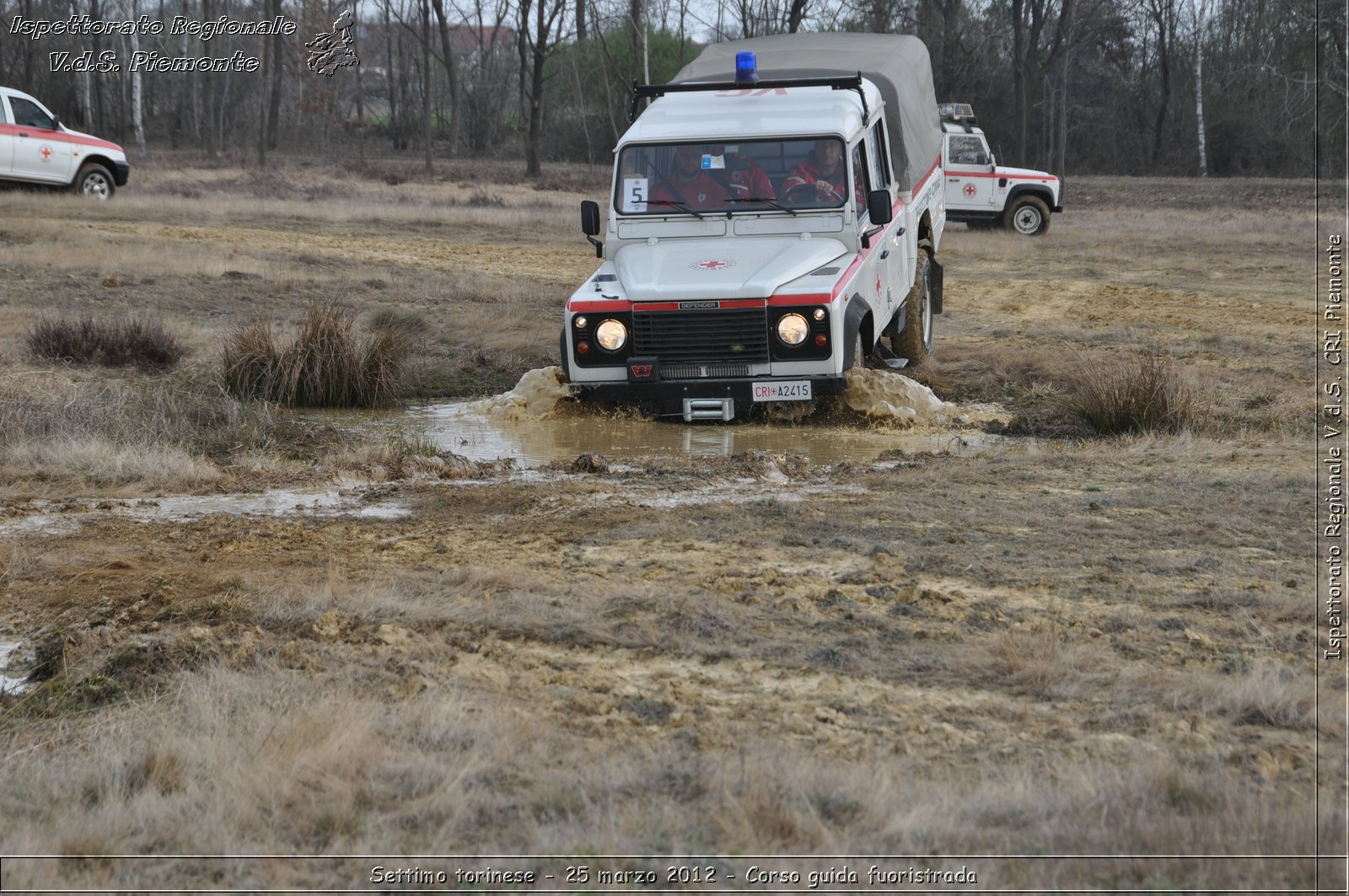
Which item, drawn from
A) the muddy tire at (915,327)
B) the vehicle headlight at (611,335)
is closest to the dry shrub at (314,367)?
the vehicle headlight at (611,335)

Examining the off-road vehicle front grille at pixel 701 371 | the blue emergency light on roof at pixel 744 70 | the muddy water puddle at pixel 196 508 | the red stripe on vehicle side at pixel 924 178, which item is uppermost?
the blue emergency light on roof at pixel 744 70

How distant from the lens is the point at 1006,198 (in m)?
26.2

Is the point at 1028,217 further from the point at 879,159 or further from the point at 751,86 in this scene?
the point at 751,86

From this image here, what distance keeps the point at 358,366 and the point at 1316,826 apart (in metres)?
8.78

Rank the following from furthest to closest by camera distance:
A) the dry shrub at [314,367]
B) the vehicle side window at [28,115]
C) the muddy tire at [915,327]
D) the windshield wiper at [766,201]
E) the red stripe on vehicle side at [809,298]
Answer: the vehicle side window at [28,115], the muddy tire at [915,327], the dry shrub at [314,367], the windshield wiper at [766,201], the red stripe on vehicle side at [809,298]

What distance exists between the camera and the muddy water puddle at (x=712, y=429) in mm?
9000

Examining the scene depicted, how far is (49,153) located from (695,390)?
2008 cm

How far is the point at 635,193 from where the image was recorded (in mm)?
10102

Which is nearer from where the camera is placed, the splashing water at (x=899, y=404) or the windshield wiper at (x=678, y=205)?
the splashing water at (x=899, y=404)

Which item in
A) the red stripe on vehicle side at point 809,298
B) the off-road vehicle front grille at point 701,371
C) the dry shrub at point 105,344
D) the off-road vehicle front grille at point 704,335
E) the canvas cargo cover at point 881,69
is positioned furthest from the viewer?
the canvas cargo cover at point 881,69

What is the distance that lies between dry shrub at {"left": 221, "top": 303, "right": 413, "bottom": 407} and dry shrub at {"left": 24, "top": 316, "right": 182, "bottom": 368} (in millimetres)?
1057

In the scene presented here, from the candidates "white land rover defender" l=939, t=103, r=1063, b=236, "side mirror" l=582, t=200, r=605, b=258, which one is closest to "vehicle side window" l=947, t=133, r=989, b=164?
"white land rover defender" l=939, t=103, r=1063, b=236

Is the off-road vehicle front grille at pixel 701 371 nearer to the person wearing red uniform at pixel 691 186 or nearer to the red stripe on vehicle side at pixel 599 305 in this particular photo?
the red stripe on vehicle side at pixel 599 305

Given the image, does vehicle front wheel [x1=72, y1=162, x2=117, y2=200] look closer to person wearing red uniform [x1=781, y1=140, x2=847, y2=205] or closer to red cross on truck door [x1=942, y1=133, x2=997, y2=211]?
red cross on truck door [x1=942, y1=133, x2=997, y2=211]
